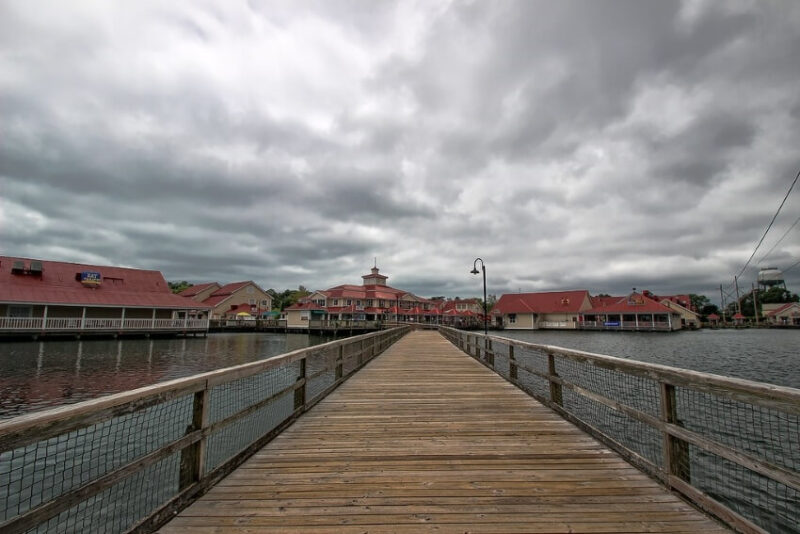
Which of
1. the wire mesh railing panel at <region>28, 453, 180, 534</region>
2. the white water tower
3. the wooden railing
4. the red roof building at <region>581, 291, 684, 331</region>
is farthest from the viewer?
the white water tower

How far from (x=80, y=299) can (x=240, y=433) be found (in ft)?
114

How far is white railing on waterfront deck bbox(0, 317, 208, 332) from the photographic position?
3048 cm

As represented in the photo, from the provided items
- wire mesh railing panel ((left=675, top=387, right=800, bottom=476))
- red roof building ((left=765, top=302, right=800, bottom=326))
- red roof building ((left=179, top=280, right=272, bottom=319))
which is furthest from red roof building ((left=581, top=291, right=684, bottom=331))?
wire mesh railing panel ((left=675, top=387, right=800, bottom=476))

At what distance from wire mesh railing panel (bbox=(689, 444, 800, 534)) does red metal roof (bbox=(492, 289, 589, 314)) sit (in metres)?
63.3

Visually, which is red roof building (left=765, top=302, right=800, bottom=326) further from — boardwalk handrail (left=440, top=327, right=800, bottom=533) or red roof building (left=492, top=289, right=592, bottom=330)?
boardwalk handrail (left=440, top=327, right=800, bottom=533)

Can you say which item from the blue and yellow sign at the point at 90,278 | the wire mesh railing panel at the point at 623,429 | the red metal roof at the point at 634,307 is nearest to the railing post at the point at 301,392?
the wire mesh railing panel at the point at 623,429

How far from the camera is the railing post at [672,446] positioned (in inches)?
123

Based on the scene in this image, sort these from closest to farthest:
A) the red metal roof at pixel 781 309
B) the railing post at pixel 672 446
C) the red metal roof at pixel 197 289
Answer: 1. the railing post at pixel 672 446
2. the red metal roof at pixel 197 289
3. the red metal roof at pixel 781 309

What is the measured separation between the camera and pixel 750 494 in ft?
18.6

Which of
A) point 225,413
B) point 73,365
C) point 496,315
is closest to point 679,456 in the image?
point 225,413

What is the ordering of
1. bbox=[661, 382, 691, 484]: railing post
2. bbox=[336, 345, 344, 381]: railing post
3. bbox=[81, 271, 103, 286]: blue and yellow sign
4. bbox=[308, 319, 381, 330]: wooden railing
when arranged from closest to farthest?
bbox=[661, 382, 691, 484]: railing post → bbox=[336, 345, 344, 381]: railing post → bbox=[81, 271, 103, 286]: blue and yellow sign → bbox=[308, 319, 381, 330]: wooden railing

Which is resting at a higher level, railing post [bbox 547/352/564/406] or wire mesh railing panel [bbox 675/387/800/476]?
railing post [bbox 547/352/564/406]

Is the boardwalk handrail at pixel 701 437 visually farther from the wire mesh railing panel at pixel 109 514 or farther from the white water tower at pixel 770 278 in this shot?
the white water tower at pixel 770 278

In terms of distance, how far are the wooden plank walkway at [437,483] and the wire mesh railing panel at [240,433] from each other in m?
1.70
